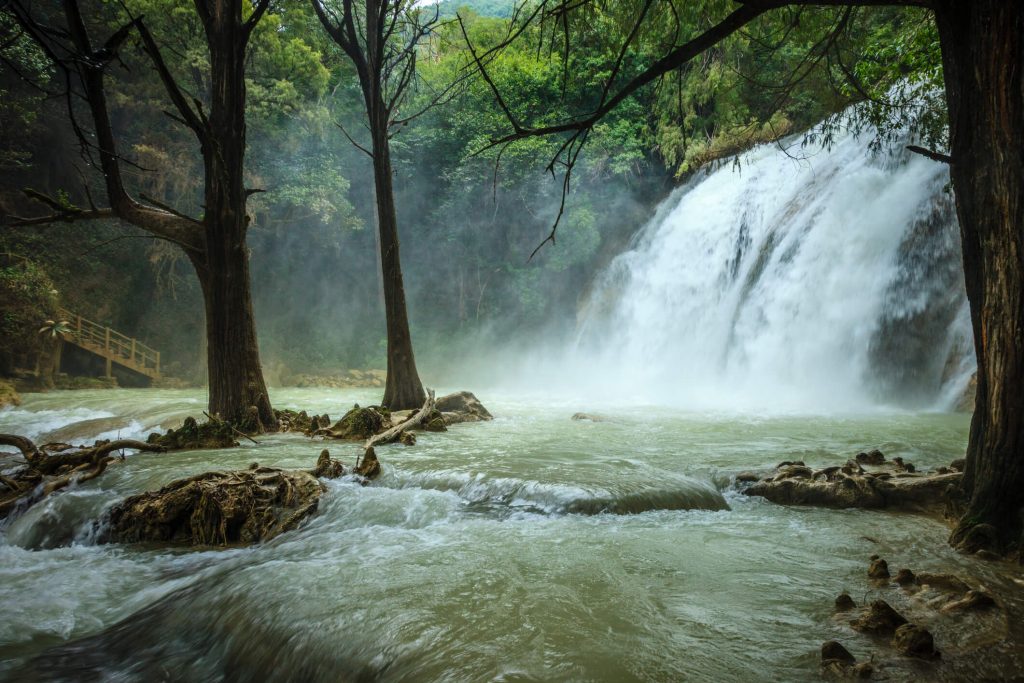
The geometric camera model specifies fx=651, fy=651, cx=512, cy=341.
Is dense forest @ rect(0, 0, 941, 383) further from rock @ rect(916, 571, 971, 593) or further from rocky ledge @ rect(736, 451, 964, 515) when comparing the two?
rock @ rect(916, 571, 971, 593)

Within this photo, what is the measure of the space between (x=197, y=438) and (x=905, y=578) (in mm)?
7072

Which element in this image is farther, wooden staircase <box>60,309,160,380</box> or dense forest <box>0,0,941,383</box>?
dense forest <box>0,0,941,383</box>

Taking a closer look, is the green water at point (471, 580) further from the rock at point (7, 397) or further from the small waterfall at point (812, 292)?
the rock at point (7, 397)

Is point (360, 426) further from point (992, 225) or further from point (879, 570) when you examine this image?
point (992, 225)

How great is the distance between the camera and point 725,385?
14555 mm

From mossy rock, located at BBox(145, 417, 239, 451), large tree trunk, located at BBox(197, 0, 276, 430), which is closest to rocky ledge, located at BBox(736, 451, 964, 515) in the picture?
mossy rock, located at BBox(145, 417, 239, 451)

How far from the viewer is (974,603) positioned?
2.94 meters

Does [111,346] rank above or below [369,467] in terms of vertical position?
above

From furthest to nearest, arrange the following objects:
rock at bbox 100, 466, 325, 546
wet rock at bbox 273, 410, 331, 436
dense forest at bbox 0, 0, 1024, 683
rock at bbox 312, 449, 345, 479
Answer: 1. wet rock at bbox 273, 410, 331, 436
2. rock at bbox 312, 449, 345, 479
3. rock at bbox 100, 466, 325, 546
4. dense forest at bbox 0, 0, 1024, 683

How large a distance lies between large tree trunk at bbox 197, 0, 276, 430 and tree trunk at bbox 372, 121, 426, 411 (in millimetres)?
2403

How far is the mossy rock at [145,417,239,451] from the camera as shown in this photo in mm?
7418

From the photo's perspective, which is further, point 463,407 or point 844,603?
point 463,407

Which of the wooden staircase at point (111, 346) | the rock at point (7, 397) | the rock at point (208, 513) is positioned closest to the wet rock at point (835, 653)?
the rock at point (208, 513)

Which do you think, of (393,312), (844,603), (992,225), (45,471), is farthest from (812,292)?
(45,471)
